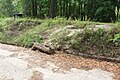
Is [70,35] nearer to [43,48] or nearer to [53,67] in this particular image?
[43,48]

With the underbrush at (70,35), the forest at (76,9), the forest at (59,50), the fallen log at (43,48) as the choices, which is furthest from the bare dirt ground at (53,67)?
the forest at (76,9)

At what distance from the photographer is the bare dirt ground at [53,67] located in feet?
16.5

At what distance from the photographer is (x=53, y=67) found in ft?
18.6

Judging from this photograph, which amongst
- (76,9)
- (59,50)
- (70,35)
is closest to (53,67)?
(59,50)

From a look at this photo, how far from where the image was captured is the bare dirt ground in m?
5.04

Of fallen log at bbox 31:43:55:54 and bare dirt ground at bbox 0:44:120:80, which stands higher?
fallen log at bbox 31:43:55:54

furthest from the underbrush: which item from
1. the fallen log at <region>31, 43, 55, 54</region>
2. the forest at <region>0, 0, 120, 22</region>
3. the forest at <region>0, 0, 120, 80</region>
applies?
the forest at <region>0, 0, 120, 22</region>

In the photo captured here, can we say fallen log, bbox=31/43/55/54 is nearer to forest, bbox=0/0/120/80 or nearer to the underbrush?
forest, bbox=0/0/120/80

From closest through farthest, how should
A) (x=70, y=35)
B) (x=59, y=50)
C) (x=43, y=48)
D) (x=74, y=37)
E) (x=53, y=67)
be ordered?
(x=53, y=67)
(x=43, y=48)
(x=59, y=50)
(x=74, y=37)
(x=70, y=35)

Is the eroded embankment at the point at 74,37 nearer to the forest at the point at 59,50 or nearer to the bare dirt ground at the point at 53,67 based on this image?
the forest at the point at 59,50

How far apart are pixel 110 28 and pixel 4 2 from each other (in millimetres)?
21587

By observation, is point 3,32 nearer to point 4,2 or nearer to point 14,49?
point 14,49

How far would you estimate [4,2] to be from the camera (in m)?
26.5

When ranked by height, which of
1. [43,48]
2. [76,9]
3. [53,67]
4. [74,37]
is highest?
[76,9]
